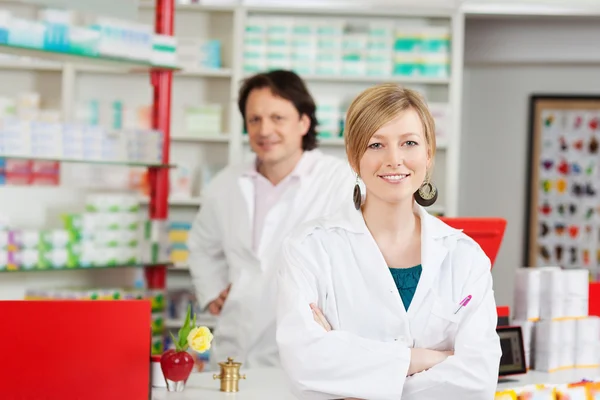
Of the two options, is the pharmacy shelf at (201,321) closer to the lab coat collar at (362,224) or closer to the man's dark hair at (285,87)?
the man's dark hair at (285,87)

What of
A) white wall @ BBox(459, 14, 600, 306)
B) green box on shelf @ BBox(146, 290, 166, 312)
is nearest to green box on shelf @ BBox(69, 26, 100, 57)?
green box on shelf @ BBox(146, 290, 166, 312)

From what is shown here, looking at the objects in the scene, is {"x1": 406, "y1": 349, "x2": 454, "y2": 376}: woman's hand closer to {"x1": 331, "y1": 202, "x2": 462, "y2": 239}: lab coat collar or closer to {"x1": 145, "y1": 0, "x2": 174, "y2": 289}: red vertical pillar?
{"x1": 331, "y1": 202, "x2": 462, "y2": 239}: lab coat collar

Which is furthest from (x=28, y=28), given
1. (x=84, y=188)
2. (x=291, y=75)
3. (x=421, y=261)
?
(x=421, y=261)

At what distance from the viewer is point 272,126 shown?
3.53m

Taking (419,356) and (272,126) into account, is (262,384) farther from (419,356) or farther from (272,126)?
(272,126)

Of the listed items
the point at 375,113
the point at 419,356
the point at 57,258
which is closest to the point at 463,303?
the point at 419,356

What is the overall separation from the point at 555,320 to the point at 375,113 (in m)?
1.23

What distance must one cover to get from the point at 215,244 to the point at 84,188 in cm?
65

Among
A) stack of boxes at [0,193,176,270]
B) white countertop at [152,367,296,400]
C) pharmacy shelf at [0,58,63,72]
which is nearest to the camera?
white countertop at [152,367,296,400]

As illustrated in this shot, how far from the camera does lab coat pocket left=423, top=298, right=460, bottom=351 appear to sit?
2154mm

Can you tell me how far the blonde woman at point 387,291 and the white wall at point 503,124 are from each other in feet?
14.7

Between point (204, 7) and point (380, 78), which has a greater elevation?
point (204, 7)

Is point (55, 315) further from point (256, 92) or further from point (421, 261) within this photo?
point (256, 92)

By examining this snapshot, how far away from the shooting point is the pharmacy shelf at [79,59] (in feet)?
11.9
